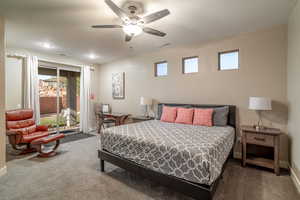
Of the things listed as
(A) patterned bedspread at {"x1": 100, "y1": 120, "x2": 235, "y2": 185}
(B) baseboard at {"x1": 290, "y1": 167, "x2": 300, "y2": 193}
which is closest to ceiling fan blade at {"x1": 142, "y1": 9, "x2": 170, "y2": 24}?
(A) patterned bedspread at {"x1": 100, "y1": 120, "x2": 235, "y2": 185}

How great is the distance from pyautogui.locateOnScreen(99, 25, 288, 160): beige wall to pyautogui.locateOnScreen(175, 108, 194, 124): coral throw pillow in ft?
1.72

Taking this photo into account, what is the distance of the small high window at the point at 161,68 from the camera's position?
177 inches

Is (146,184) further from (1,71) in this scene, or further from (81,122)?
(81,122)

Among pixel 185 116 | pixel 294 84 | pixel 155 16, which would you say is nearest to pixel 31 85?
pixel 155 16

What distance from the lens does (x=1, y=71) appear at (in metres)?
2.55

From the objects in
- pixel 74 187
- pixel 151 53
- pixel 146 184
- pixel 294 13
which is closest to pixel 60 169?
pixel 74 187

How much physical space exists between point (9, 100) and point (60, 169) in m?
2.90

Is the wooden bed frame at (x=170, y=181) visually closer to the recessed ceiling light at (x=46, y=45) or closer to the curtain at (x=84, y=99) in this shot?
the recessed ceiling light at (x=46, y=45)

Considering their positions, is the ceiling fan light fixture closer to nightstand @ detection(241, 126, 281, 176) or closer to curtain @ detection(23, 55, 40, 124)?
nightstand @ detection(241, 126, 281, 176)

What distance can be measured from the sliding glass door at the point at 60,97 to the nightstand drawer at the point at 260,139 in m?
5.71

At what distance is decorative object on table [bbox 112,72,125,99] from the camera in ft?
18.2

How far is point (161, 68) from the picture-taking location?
463 cm

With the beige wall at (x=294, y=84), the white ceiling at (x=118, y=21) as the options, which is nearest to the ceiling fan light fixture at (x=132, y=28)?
the white ceiling at (x=118, y=21)

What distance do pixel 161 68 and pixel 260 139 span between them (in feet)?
10.2
